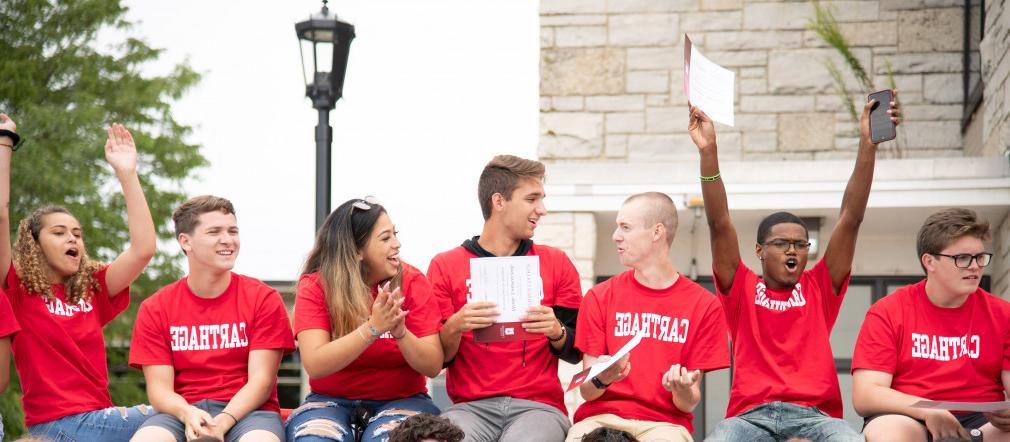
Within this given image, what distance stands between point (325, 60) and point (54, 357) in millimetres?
3155

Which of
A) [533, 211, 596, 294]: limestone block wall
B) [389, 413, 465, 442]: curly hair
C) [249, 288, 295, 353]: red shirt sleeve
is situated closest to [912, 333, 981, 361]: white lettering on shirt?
[389, 413, 465, 442]: curly hair

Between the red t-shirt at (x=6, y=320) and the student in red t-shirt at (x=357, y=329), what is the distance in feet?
4.17

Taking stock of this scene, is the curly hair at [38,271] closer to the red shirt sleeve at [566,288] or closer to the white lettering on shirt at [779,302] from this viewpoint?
the red shirt sleeve at [566,288]

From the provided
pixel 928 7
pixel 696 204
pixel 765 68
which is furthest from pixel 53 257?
pixel 928 7

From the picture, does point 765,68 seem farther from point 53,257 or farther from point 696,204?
point 53,257

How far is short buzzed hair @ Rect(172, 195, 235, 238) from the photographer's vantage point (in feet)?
20.0

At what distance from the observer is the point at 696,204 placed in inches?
393

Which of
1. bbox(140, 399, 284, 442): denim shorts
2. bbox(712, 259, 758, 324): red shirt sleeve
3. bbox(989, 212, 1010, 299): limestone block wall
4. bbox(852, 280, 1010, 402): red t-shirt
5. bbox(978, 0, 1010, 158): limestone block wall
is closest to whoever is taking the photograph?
bbox(140, 399, 284, 442): denim shorts

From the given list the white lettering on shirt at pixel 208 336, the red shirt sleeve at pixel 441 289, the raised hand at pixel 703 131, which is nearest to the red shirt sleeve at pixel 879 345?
the raised hand at pixel 703 131

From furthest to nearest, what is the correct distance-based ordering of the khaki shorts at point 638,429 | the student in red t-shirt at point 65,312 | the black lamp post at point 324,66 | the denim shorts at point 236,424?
the black lamp post at point 324,66
the student in red t-shirt at point 65,312
the denim shorts at point 236,424
the khaki shorts at point 638,429

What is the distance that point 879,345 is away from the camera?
5875mm

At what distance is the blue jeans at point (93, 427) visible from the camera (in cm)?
588

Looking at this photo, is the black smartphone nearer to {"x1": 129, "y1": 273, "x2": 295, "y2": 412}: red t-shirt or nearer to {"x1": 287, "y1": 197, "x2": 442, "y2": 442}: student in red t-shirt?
{"x1": 287, "y1": 197, "x2": 442, "y2": 442}: student in red t-shirt

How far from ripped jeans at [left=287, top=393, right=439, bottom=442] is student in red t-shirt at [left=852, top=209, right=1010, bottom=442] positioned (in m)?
2.07
